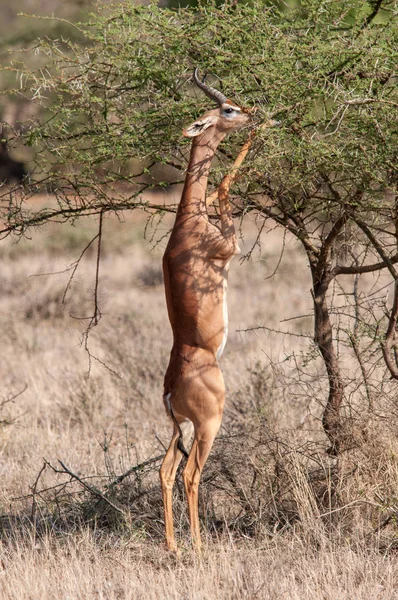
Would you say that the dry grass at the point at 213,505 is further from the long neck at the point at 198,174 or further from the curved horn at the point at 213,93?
the curved horn at the point at 213,93

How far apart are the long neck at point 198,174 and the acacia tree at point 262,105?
4.5 inches

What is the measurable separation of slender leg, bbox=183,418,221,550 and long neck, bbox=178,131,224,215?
1228 mm

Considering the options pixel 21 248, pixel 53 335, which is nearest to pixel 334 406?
pixel 53 335

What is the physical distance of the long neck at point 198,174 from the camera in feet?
15.8

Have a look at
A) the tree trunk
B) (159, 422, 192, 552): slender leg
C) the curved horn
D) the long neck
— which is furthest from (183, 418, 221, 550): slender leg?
the curved horn

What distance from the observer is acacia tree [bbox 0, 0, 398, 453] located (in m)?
4.71

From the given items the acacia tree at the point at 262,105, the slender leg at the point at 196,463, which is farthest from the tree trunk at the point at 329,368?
the slender leg at the point at 196,463

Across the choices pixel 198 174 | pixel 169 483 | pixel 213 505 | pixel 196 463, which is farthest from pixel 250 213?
pixel 213 505

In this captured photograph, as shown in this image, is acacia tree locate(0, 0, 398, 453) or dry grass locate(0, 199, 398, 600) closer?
dry grass locate(0, 199, 398, 600)

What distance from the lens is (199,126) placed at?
15.7ft

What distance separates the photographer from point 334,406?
5.69m

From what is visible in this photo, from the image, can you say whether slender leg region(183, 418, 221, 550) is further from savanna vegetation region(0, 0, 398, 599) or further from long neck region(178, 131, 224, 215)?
long neck region(178, 131, 224, 215)

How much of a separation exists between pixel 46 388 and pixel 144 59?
555cm

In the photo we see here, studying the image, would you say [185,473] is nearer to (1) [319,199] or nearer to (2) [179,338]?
(2) [179,338]
